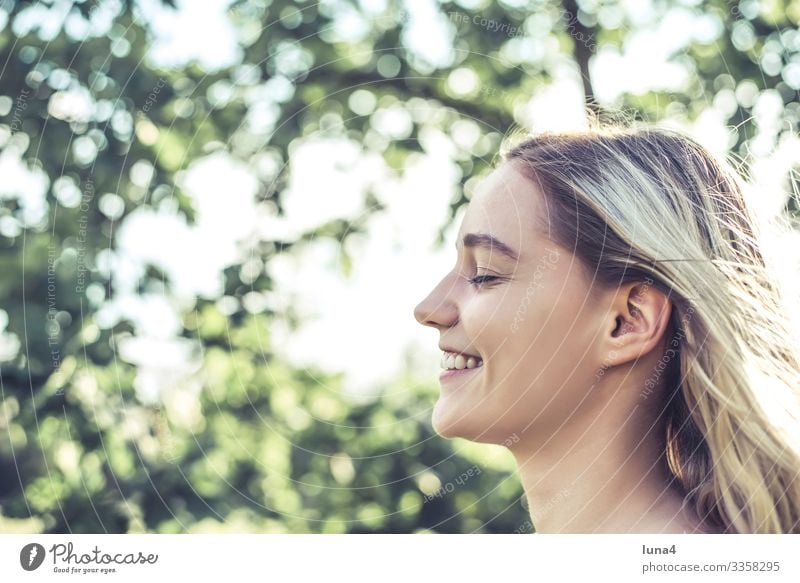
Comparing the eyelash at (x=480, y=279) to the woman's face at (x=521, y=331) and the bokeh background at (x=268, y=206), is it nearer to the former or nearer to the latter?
the woman's face at (x=521, y=331)

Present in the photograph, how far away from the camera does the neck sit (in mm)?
1191

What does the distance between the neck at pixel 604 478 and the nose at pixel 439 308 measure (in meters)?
0.18

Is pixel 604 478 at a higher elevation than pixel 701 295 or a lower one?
lower

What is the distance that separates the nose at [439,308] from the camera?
50.1 inches

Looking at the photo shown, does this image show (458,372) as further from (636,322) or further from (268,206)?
(268,206)

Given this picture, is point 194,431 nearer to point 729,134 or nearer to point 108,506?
point 108,506

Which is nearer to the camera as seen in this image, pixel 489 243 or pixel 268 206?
pixel 489 243

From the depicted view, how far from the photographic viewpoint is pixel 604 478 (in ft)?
3.94

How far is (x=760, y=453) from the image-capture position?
3.87 feet

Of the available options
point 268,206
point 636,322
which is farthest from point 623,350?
point 268,206

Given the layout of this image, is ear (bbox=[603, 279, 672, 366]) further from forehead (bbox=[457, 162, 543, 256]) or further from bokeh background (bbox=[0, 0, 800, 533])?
bokeh background (bbox=[0, 0, 800, 533])

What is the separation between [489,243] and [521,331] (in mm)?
121

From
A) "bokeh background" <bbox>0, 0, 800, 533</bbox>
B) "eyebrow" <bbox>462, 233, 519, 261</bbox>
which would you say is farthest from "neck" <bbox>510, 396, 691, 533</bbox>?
"bokeh background" <bbox>0, 0, 800, 533</bbox>

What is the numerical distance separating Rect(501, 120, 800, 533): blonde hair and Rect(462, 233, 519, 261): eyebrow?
0.06 m
